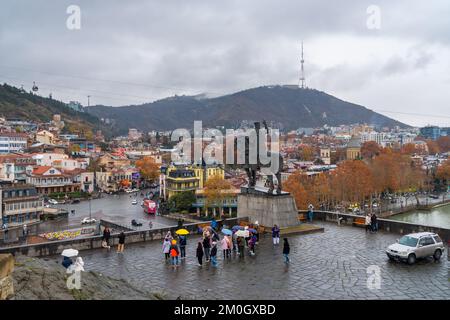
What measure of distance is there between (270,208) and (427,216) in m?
59.0

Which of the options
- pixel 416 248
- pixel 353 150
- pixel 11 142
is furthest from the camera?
pixel 353 150

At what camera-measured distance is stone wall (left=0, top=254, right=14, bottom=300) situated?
676 cm

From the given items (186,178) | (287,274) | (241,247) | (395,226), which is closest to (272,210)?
(241,247)

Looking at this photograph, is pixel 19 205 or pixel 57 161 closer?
pixel 19 205

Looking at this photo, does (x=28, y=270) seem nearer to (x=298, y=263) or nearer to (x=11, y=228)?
(x=298, y=263)

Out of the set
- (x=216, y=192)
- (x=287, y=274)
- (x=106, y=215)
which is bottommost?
(x=106, y=215)

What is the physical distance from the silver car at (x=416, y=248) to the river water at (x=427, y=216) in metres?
52.2

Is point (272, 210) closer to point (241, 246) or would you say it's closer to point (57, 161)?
point (241, 246)

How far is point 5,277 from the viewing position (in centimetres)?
695

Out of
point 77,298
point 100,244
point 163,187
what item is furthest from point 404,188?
point 77,298

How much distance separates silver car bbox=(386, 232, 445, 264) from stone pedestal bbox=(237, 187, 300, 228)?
558cm

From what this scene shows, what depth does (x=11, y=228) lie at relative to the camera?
178 feet

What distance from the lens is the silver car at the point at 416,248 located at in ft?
44.1
